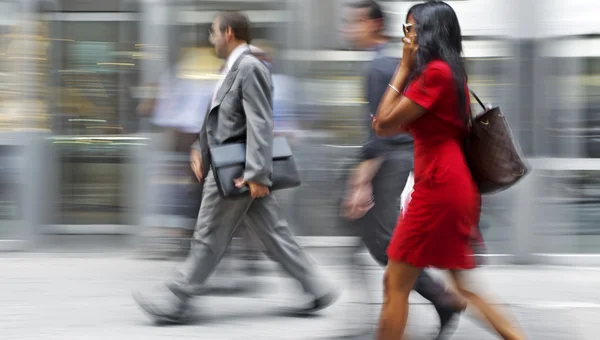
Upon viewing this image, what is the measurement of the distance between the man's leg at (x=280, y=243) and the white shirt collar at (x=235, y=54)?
0.72m

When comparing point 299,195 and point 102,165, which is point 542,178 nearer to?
point 299,195

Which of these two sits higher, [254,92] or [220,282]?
[254,92]

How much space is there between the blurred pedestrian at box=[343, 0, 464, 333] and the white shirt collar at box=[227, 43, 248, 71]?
788 mm

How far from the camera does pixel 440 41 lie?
3.95 meters

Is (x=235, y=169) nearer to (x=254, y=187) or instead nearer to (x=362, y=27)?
(x=254, y=187)

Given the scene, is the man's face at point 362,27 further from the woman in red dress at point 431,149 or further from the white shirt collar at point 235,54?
the woman in red dress at point 431,149

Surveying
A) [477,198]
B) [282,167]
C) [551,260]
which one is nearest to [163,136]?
[282,167]

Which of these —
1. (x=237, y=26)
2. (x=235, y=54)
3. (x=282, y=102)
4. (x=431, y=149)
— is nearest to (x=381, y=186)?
(x=431, y=149)

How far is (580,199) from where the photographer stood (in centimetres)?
716

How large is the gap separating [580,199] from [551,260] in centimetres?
48

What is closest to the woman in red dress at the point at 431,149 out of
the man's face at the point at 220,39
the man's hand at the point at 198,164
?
the man's face at the point at 220,39

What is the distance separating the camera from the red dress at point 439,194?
3930 millimetres

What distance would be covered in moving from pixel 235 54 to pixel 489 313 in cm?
197

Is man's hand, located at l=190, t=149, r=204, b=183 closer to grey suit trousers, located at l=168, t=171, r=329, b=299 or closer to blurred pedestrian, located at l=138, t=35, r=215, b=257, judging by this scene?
grey suit trousers, located at l=168, t=171, r=329, b=299
